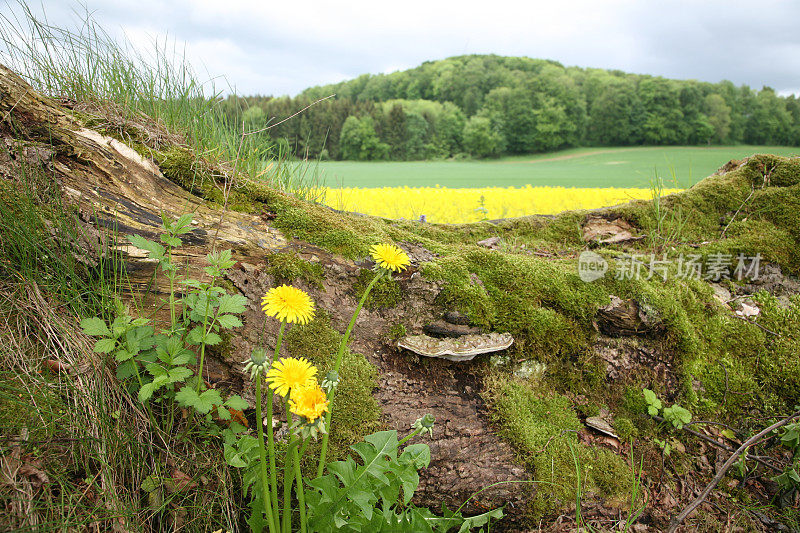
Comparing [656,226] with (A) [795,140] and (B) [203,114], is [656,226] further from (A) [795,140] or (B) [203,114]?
(A) [795,140]

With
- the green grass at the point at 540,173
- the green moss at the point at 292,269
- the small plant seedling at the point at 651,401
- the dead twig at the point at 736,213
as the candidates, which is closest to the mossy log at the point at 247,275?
the green moss at the point at 292,269

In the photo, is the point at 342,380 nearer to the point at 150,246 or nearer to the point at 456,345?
the point at 456,345

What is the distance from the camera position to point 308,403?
37.2 inches

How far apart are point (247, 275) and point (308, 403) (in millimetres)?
1026

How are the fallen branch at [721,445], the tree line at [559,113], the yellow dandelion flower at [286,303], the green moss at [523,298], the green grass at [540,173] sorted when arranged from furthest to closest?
the tree line at [559,113] < the green grass at [540,173] < the green moss at [523,298] < the fallen branch at [721,445] < the yellow dandelion flower at [286,303]

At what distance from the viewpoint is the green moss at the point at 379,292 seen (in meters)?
2.04

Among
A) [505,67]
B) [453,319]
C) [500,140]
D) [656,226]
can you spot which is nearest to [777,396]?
[656,226]

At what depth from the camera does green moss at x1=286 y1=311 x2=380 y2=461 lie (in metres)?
1.64

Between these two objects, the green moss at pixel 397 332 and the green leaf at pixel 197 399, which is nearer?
the green leaf at pixel 197 399

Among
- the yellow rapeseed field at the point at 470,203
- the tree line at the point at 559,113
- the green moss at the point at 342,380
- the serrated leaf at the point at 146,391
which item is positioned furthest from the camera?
the tree line at the point at 559,113

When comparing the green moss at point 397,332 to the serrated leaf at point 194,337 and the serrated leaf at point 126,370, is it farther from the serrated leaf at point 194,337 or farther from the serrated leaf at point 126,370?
the serrated leaf at point 126,370

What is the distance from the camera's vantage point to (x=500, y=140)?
51781 mm

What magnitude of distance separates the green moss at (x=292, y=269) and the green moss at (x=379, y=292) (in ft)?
0.65

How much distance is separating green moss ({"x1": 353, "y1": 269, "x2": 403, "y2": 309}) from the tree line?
1311 inches
